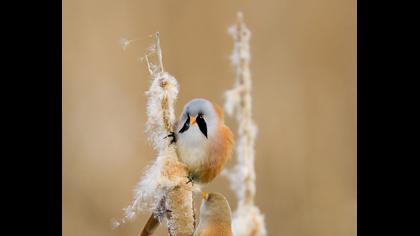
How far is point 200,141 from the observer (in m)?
0.99

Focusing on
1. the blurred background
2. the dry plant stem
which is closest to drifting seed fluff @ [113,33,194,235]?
the dry plant stem

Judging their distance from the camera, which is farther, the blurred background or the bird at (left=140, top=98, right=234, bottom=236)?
the blurred background

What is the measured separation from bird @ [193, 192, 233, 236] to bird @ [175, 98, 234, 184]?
0.10 metres

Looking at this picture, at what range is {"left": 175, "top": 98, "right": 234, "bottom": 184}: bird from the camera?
0.95 meters

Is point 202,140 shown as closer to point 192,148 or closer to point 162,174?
point 192,148

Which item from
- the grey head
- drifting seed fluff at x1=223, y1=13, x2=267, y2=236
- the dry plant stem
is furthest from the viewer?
drifting seed fluff at x1=223, y1=13, x2=267, y2=236

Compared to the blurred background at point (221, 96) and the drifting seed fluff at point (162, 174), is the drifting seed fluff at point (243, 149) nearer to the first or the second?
the drifting seed fluff at point (162, 174)

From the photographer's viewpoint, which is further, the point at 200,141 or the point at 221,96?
the point at 221,96

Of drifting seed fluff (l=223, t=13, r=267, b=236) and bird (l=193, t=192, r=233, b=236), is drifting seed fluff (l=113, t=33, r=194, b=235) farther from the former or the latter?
drifting seed fluff (l=223, t=13, r=267, b=236)

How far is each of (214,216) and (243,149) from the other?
214 mm

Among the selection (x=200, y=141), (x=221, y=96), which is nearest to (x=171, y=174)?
(x=200, y=141)

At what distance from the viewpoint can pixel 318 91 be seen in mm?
1838

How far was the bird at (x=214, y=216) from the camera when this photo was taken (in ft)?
2.86

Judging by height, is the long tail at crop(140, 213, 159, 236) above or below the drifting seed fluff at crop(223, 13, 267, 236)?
below
